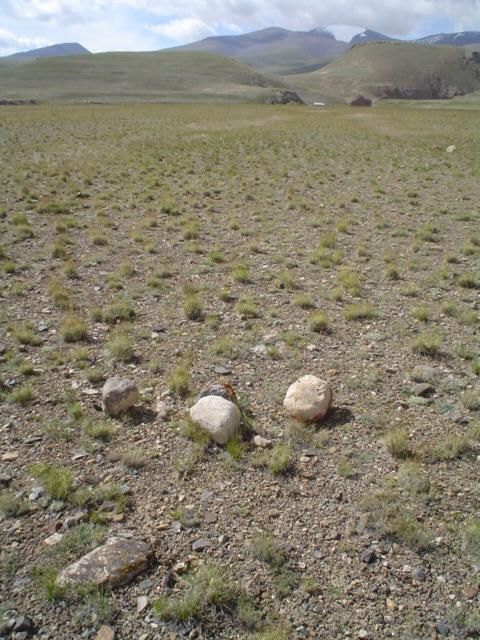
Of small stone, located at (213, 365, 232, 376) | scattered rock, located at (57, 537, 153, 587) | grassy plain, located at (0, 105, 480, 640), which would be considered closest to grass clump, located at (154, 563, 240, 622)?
grassy plain, located at (0, 105, 480, 640)

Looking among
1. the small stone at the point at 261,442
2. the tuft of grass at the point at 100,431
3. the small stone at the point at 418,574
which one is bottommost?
the small stone at the point at 418,574

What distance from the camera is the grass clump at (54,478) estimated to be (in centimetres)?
524

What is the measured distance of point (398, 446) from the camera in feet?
19.3

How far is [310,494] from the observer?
5.38 m

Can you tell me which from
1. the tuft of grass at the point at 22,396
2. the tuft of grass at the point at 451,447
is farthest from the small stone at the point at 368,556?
the tuft of grass at the point at 22,396

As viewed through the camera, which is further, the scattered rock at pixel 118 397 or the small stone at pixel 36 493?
the scattered rock at pixel 118 397

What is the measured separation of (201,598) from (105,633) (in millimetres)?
850

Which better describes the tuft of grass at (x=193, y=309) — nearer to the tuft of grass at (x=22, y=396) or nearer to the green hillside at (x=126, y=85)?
the tuft of grass at (x=22, y=396)

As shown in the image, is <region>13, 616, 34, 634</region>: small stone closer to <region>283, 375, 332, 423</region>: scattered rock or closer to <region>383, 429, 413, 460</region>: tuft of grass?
<region>283, 375, 332, 423</region>: scattered rock

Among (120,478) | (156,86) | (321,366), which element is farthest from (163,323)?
(156,86)

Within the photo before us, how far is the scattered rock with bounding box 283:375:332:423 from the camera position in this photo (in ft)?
21.1

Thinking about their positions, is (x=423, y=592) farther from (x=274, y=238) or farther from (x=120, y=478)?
(x=274, y=238)

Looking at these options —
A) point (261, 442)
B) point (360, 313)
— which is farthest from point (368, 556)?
point (360, 313)

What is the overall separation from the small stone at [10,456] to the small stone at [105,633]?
2628 millimetres
